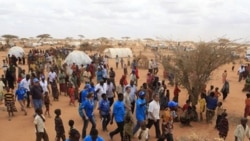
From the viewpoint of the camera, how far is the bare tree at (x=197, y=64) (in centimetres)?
1299

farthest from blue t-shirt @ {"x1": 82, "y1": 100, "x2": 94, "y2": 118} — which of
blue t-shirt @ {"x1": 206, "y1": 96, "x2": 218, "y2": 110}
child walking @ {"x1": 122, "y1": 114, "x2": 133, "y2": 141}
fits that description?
blue t-shirt @ {"x1": 206, "y1": 96, "x2": 218, "y2": 110}

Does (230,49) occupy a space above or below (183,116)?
above

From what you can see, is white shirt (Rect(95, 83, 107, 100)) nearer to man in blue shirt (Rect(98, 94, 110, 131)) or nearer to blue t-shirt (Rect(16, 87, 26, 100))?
man in blue shirt (Rect(98, 94, 110, 131))

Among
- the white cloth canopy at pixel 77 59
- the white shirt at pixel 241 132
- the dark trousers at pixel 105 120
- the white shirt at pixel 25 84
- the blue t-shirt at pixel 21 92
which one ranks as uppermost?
the white cloth canopy at pixel 77 59

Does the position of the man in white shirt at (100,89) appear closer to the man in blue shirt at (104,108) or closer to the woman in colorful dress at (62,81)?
the man in blue shirt at (104,108)

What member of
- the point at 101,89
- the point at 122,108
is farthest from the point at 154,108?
the point at 101,89

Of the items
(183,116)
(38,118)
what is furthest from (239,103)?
(38,118)

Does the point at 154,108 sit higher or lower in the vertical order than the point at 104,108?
higher

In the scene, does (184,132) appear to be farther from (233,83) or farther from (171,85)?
(233,83)

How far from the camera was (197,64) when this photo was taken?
13.2 metres

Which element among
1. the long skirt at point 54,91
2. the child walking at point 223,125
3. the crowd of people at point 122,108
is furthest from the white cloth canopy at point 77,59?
the child walking at point 223,125

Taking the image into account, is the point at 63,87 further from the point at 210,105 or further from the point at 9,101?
the point at 210,105

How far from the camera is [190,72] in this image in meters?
13.5

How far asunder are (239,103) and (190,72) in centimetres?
501
